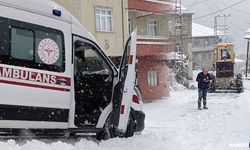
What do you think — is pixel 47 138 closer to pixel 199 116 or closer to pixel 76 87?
pixel 76 87

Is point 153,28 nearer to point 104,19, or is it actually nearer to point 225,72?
point 225,72

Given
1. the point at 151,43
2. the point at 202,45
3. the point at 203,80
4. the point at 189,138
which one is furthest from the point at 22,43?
the point at 202,45

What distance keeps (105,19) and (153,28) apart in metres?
8.76

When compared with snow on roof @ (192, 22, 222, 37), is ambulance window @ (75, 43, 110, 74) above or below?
below

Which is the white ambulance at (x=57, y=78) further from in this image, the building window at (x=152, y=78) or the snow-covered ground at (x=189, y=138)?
the building window at (x=152, y=78)

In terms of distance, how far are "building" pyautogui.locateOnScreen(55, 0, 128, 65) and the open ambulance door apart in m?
14.9

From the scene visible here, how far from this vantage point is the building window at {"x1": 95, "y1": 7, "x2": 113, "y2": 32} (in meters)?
24.6

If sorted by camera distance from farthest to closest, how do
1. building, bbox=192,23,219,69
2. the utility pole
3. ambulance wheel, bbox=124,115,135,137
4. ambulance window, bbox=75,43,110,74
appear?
building, bbox=192,23,219,69, the utility pole, ambulance wheel, bbox=124,115,135,137, ambulance window, bbox=75,43,110,74

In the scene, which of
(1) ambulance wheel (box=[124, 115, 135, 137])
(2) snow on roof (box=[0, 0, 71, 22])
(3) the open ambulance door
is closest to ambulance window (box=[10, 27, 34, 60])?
(2) snow on roof (box=[0, 0, 71, 22])

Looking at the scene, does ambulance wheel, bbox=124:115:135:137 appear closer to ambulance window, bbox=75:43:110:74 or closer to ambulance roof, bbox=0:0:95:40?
ambulance window, bbox=75:43:110:74

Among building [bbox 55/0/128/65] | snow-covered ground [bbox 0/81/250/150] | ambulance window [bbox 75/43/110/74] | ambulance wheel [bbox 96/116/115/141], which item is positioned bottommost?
snow-covered ground [bbox 0/81/250/150]

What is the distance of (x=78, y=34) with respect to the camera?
8430 millimetres

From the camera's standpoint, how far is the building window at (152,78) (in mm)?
31616

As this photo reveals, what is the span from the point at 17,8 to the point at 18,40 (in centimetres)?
53
